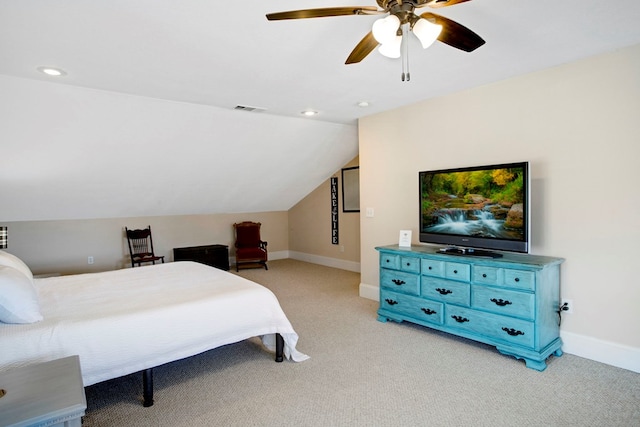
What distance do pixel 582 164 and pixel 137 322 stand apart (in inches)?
141

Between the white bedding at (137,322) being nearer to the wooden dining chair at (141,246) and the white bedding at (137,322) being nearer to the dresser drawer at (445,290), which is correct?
the dresser drawer at (445,290)

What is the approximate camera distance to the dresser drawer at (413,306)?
3.51m

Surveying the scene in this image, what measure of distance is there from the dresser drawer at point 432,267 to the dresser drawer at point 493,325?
0.33m

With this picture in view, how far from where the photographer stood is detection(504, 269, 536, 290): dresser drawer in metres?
2.84

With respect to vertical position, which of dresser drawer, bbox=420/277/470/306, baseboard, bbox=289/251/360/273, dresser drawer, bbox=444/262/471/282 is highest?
dresser drawer, bbox=444/262/471/282

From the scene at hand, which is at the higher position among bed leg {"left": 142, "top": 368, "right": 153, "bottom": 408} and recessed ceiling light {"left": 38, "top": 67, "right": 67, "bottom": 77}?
recessed ceiling light {"left": 38, "top": 67, "right": 67, "bottom": 77}

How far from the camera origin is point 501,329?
3033mm

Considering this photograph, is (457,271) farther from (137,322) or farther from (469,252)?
(137,322)

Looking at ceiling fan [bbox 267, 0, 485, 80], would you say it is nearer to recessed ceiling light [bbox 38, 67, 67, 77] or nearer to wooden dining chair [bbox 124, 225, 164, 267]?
recessed ceiling light [bbox 38, 67, 67, 77]

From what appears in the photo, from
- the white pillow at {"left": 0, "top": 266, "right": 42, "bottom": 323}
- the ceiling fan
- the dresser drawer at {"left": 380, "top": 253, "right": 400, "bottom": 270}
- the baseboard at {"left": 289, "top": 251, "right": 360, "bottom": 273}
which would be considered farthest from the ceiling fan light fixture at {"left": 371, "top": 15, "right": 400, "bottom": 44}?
the baseboard at {"left": 289, "top": 251, "right": 360, "bottom": 273}

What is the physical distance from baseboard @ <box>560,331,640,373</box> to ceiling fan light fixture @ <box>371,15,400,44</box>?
2880 mm

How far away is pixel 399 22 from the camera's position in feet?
5.96

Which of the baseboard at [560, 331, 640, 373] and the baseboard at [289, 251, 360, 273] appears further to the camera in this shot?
the baseboard at [289, 251, 360, 273]

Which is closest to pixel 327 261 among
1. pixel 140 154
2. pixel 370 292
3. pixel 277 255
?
pixel 277 255
